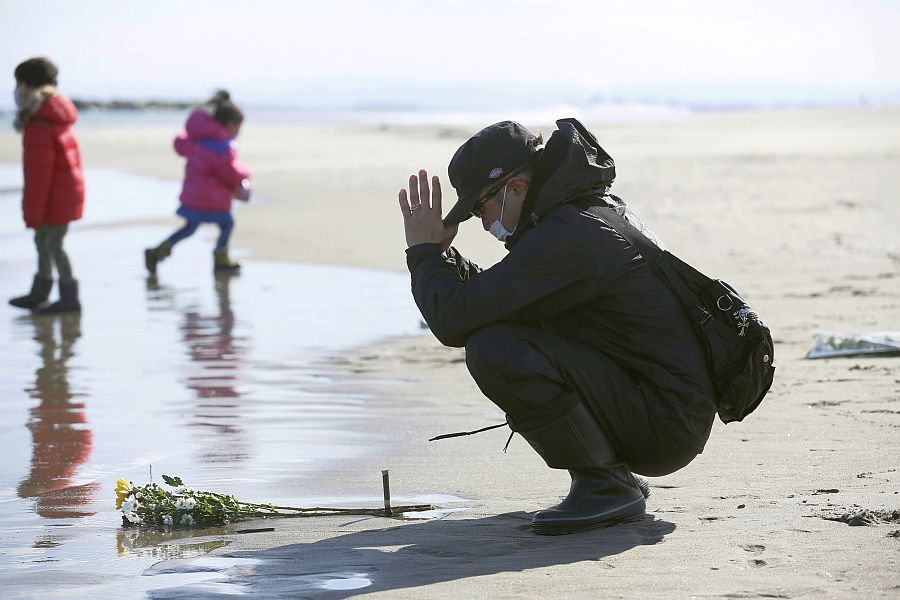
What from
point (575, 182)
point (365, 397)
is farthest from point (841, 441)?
point (365, 397)

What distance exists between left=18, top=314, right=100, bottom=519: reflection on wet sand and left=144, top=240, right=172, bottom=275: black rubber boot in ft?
10.1

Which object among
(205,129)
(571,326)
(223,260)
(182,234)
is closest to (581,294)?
(571,326)

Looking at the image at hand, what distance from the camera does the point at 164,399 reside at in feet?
22.2

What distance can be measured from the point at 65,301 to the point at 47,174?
3.30 ft

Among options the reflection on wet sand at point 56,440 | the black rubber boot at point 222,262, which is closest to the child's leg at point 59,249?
the reflection on wet sand at point 56,440

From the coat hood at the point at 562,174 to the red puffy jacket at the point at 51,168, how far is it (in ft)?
21.8

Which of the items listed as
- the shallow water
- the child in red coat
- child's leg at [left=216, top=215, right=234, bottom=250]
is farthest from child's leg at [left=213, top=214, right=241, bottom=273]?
the child in red coat

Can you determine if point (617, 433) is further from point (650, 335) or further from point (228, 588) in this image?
point (228, 588)

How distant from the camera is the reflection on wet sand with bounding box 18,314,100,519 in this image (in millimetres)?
4812

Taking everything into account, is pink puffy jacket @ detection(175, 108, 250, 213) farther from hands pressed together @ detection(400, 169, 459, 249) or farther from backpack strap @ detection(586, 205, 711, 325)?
backpack strap @ detection(586, 205, 711, 325)

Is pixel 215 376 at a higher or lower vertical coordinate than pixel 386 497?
lower

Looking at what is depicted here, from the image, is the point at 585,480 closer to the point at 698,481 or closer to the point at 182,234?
the point at 698,481

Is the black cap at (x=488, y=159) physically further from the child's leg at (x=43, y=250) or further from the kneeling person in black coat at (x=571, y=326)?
the child's leg at (x=43, y=250)

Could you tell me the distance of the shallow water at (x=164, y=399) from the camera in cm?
429
